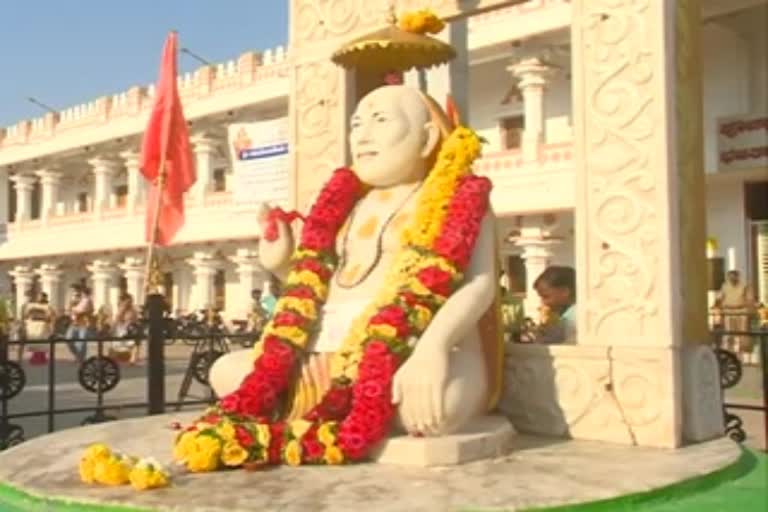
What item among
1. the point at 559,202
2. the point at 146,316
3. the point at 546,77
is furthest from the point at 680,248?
the point at 546,77

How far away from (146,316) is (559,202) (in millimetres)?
9591

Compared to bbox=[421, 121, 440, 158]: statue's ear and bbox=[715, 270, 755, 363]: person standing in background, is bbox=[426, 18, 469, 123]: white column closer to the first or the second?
bbox=[421, 121, 440, 158]: statue's ear

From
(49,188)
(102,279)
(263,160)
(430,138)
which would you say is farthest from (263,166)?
(49,188)

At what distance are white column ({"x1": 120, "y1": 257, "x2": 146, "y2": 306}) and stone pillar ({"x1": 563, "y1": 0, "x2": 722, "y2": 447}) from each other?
21.3 metres

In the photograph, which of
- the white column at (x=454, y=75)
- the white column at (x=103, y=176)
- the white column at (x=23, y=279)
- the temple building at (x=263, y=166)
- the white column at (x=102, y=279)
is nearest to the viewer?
the white column at (x=454, y=75)

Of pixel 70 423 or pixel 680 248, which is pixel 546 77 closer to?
pixel 70 423

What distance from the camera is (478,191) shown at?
3.69m

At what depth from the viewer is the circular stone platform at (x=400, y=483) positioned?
2793 millimetres

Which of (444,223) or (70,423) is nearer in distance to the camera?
(444,223)

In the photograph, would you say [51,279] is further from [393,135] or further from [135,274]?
[393,135]

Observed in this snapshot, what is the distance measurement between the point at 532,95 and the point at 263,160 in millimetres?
4709

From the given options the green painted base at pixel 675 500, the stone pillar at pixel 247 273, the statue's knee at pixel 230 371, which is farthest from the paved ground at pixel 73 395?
the stone pillar at pixel 247 273

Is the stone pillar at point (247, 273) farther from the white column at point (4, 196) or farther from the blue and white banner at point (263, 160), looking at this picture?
the white column at point (4, 196)

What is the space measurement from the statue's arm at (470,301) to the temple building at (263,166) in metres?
0.61
